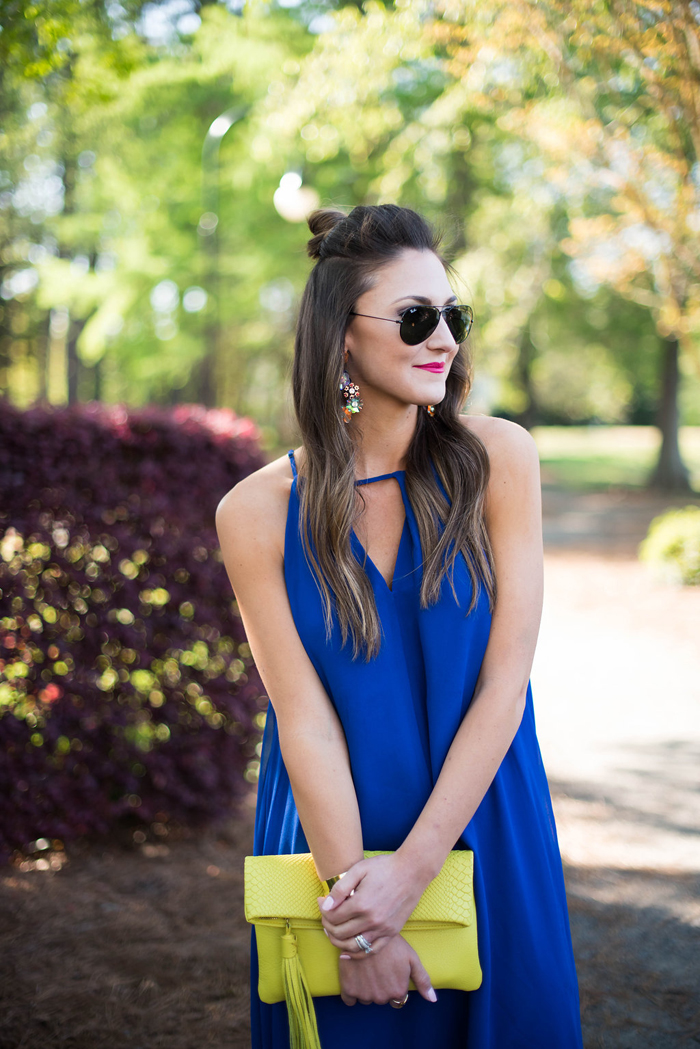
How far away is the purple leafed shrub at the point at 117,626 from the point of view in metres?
4.04

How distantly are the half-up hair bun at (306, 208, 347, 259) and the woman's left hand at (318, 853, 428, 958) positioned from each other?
1496mm

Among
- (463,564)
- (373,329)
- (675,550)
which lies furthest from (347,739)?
(675,550)

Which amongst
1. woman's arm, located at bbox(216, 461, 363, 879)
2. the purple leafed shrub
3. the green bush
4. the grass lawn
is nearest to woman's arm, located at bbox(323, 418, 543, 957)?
woman's arm, located at bbox(216, 461, 363, 879)

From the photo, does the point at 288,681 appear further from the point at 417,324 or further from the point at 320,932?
the point at 417,324

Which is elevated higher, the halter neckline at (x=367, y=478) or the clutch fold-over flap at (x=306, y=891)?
the halter neckline at (x=367, y=478)

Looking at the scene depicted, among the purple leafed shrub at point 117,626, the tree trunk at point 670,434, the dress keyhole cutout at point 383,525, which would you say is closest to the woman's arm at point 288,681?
the dress keyhole cutout at point 383,525

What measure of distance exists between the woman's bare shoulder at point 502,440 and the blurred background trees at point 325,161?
550mm

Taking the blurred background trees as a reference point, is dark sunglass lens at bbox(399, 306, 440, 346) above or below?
below

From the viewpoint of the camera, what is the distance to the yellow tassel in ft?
5.73

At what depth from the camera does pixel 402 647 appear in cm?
198

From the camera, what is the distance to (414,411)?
218 cm

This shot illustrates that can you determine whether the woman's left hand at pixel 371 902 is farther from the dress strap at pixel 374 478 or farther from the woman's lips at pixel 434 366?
the woman's lips at pixel 434 366

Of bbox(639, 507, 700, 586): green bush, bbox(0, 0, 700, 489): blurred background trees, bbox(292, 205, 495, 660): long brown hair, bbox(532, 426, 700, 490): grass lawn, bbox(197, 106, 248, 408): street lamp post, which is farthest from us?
bbox(532, 426, 700, 490): grass lawn

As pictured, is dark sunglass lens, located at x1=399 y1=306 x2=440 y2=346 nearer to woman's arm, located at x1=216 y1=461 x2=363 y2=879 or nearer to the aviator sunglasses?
the aviator sunglasses
